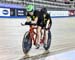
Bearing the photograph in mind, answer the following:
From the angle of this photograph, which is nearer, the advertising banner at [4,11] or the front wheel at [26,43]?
the front wheel at [26,43]

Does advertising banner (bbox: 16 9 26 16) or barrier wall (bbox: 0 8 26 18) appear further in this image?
barrier wall (bbox: 0 8 26 18)

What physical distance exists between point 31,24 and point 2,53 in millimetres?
837

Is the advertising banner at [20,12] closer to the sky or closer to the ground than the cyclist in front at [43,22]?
closer to the ground

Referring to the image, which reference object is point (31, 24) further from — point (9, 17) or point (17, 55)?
point (9, 17)

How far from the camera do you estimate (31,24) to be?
542cm

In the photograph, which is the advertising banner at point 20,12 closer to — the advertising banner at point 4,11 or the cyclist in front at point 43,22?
the advertising banner at point 4,11

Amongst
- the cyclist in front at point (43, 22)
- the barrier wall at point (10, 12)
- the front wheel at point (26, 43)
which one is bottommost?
the barrier wall at point (10, 12)

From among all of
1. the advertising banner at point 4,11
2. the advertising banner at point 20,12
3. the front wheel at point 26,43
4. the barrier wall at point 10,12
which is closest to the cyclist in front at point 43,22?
the front wheel at point 26,43

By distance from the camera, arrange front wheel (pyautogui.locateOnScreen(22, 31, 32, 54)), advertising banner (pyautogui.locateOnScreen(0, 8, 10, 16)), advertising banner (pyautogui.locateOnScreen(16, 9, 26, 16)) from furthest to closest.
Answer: advertising banner (pyautogui.locateOnScreen(0, 8, 10, 16)) < advertising banner (pyautogui.locateOnScreen(16, 9, 26, 16)) < front wheel (pyautogui.locateOnScreen(22, 31, 32, 54))

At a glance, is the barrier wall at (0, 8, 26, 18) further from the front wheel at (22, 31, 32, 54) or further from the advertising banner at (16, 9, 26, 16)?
the front wheel at (22, 31, 32, 54)

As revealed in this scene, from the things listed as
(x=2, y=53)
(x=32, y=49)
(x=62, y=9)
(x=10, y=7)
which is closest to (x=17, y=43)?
(x=32, y=49)

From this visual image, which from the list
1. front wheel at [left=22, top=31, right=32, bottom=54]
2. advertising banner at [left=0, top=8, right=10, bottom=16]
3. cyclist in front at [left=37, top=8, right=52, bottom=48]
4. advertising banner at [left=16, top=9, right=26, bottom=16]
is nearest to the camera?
front wheel at [left=22, top=31, right=32, bottom=54]

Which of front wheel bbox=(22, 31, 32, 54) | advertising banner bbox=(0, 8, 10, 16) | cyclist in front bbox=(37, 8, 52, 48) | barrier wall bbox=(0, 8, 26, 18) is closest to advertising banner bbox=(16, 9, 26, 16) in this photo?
barrier wall bbox=(0, 8, 26, 18)

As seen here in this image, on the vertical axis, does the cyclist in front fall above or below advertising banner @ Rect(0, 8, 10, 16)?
above
